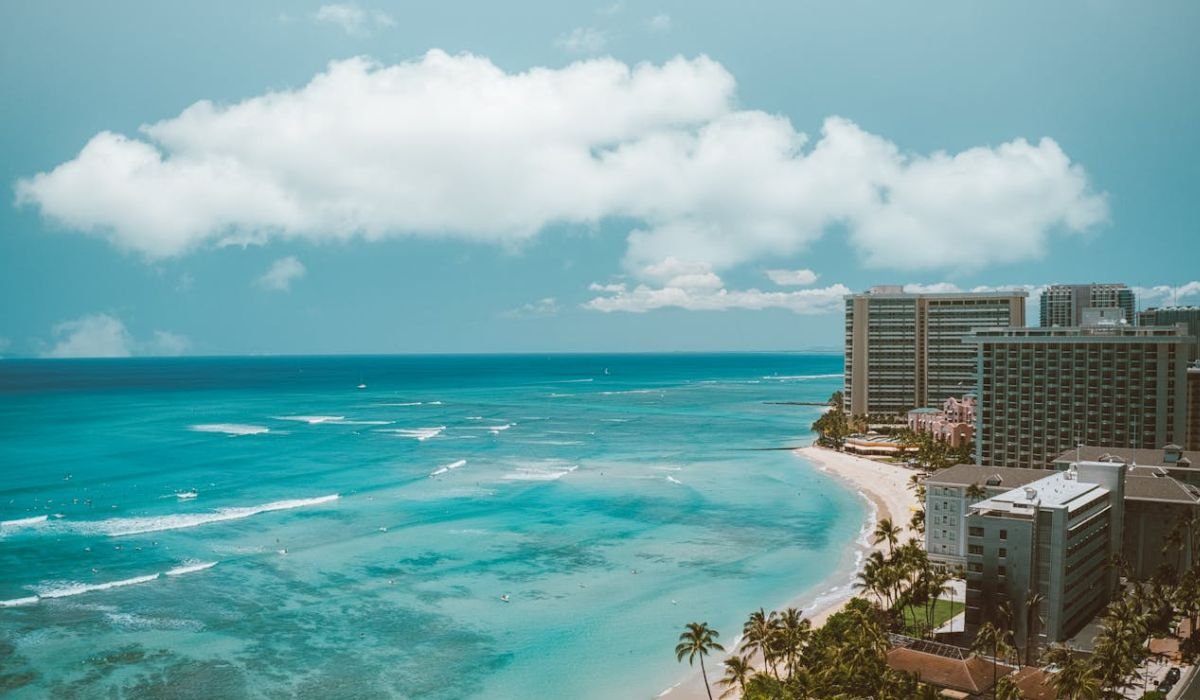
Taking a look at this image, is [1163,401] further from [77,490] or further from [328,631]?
[77,490]

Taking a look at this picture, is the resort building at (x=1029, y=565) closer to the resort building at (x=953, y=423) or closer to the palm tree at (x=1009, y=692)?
the palm tree at (x=1009, y=692)

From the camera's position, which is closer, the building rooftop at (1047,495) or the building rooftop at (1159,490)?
the building rooftop at (1047,495)

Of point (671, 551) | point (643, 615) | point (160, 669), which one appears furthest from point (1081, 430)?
point (160, 669)

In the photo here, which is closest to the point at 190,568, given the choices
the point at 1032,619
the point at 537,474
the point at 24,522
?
the point at 24,522

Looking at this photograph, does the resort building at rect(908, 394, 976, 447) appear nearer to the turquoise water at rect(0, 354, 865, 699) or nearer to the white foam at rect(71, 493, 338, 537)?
the turquoise water at rect(0, 354, 865, 699)

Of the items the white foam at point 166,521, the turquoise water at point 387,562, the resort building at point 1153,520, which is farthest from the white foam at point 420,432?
the resort building at point 1153,520

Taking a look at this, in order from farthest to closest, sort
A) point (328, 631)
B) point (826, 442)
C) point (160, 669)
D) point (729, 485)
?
1. point (826, 442)
2. point (729, 485)
3. point (328, 631)
4. point (160, 669)
